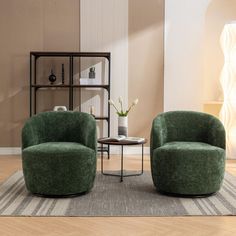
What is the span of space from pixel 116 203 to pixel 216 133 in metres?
1.23

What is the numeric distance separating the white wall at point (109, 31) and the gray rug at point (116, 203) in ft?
8.97

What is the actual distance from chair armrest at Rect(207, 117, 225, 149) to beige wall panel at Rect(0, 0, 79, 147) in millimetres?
3115

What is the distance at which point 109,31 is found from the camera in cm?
689

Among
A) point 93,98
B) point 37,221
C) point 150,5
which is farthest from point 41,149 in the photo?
point 150,5

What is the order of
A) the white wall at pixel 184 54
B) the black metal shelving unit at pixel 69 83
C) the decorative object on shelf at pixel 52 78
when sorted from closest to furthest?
the black metal shelving unit at pixel 69 83 < the decorative object on shelf at pixel 52 78 < the white wall at pixel 184 54

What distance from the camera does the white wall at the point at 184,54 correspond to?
684 cm

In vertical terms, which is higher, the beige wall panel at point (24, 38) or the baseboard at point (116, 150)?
the beige wall panel at point (24, 38)

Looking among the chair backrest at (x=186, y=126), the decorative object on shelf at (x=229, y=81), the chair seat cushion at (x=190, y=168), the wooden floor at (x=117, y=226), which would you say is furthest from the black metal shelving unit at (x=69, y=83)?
the wooden floor at (x=117, y=226)

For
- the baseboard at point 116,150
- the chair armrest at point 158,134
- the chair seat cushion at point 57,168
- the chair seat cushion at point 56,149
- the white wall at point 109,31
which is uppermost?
the white wall at point 109,31

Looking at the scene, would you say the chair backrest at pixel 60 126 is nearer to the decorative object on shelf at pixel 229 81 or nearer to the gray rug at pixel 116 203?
the gray rug at pixel 116 203

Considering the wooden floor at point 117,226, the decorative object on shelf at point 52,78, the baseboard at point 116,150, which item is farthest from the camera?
the baseboard at point 116,150

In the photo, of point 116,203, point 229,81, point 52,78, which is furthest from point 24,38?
point 116,203

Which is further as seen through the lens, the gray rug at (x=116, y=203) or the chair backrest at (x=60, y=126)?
the chair backrest at (x=60, y=126)

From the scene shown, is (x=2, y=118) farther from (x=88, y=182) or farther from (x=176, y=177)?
(x=176, y=177)
